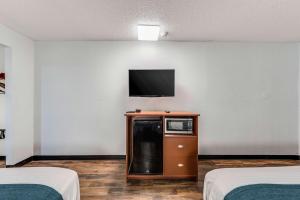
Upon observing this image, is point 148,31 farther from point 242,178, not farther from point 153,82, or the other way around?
point 242,178

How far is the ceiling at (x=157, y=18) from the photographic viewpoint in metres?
2.76

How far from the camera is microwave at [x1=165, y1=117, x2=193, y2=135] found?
358 cm

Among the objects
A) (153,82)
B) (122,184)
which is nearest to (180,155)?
(122,184)

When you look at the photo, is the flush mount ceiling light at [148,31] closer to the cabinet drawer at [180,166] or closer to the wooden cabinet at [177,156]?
the wooden cabinet at [177,156]

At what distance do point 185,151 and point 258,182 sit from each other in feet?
6.31

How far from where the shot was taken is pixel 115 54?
4633mm

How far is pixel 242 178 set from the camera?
174 cm

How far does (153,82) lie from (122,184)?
1885 mm

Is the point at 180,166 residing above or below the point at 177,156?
below

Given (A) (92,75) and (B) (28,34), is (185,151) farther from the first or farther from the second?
(B) (28,34)

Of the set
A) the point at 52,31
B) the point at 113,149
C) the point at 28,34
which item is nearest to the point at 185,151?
the point at 113,149

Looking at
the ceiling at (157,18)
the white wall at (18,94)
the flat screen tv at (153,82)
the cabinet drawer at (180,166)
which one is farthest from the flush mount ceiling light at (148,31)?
the white wall at (18,94)

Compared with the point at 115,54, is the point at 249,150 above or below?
below

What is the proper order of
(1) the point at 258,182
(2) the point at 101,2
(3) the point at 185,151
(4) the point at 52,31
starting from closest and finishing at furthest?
(1) the point at 258,182, (2) the point at 101,2, (3) the point at 185,151, (4) the point at 52,31
